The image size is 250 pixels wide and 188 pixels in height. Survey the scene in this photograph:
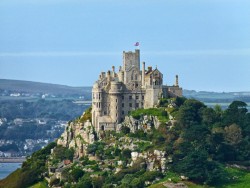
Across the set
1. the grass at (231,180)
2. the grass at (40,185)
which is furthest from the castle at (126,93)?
the grass at (231,180)

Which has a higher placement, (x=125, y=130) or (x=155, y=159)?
(x=125, y=130)

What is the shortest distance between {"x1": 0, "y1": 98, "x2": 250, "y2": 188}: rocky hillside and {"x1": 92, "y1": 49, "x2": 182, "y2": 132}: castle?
1.13 meters

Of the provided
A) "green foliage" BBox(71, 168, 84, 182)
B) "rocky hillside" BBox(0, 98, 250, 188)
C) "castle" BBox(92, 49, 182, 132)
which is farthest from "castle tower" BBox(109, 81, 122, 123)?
"green foliage" BBox(71, 168, 84, 182)

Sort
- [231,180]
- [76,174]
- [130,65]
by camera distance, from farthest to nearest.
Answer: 1. [130,65]
2. [76,174]
3. [231,180]

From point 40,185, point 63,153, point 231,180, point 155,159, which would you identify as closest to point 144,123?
point 155,159

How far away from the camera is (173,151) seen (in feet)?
392

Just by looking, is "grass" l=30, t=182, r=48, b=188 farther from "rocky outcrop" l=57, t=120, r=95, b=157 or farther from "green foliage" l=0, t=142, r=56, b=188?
"rocky outcrop" l=57, t=120, r=95, b=157

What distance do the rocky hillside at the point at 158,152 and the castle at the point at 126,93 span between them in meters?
1.13

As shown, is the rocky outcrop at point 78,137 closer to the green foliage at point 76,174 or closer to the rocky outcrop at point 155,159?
the green foliage at point 76,174

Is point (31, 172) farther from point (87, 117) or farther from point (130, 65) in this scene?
point (130, 65)

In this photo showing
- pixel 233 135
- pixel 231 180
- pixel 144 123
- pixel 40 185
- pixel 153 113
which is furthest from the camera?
pixel 40 185

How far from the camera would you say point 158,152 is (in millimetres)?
118875

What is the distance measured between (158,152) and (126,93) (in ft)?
37.6

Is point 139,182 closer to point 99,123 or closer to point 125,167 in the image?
point 125,167
